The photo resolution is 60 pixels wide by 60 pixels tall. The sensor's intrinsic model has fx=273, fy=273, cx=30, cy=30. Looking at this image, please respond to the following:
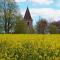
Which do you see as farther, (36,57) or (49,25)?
(49,25)

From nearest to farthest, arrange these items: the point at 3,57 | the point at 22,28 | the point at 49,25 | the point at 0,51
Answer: the point at 3,57 < the point at 0,51 < the point at 22,28 < the point at 49,25

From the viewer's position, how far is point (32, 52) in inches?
371

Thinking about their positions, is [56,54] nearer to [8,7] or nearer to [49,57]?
[49,57]

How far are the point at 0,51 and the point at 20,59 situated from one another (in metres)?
→ 1.86

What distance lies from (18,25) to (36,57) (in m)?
51.3

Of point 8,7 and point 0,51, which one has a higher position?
point 8,7

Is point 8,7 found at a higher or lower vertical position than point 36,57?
higher

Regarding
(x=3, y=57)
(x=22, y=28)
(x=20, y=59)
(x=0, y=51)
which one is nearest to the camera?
(x=20, y=59)

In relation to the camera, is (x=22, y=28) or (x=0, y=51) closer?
(x=0, y=51)

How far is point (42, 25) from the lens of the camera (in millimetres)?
58844

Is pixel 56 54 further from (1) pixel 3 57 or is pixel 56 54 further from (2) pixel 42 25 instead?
(2) pixel 42 25

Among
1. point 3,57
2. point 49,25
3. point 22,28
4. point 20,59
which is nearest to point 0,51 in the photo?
point 3,57

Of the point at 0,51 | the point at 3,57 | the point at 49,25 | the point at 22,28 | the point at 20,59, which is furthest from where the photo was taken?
the point at 49,25

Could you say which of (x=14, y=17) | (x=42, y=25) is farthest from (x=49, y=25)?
(x=14, y=17)
